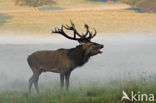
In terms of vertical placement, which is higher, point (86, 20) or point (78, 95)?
point (78, 95)

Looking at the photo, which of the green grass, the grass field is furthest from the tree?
the green grass

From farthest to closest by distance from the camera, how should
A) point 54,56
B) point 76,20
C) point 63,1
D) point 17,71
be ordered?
point 63,1 < point 76,20 < point 17,71 < point 54,56

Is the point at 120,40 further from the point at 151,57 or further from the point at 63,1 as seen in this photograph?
the point at 63,1

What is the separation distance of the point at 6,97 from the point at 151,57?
49.9ft

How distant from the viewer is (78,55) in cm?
1747

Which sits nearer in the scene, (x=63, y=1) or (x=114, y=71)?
(x=114, y=71)

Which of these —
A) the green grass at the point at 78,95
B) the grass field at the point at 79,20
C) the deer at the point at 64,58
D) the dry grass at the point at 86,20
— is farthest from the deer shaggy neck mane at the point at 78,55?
the dry grass at the point at 86,20

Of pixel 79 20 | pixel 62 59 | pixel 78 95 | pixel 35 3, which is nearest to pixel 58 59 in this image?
pixel 62 59

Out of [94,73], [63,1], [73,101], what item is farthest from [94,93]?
[63,1]

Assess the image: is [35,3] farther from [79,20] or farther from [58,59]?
[58,59]

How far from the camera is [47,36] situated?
4891cm

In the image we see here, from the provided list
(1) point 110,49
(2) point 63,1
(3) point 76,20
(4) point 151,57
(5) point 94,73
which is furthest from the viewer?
(2) point 63,1

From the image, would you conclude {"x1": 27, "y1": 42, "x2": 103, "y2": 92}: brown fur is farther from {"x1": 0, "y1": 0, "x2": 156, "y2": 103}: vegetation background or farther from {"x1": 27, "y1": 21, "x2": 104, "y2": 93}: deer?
{"x1": 0, "y1": 0, "x2": 156, "y2": 103}: vegetation background

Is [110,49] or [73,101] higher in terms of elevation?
[73,101]
